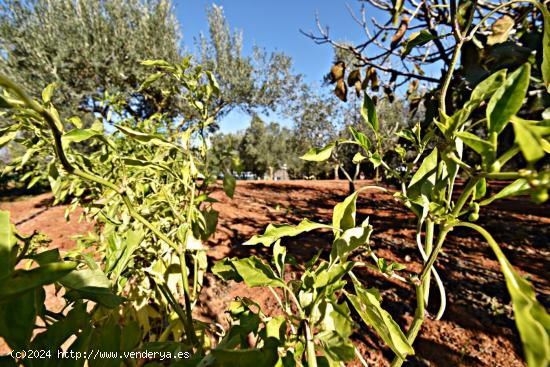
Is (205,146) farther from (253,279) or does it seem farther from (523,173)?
(523,173)

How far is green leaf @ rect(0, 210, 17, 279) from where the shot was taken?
270 millimetres

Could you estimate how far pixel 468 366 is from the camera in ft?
4.13

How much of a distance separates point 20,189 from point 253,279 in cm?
1439

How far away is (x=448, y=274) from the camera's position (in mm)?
1999

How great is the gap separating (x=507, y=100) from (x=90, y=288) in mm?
593

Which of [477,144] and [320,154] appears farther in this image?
[320,154]

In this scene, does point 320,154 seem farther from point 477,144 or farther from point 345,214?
point 477,144

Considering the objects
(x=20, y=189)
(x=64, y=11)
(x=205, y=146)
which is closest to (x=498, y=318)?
(x=205, y=146)

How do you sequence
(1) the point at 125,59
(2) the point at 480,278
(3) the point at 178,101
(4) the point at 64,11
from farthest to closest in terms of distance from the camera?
(3) the point at 178,101, (1) the point at 125,59, (4) the point at 64,11, (2) the point at 480,278

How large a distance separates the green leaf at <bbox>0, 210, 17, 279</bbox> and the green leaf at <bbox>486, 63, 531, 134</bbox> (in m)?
0.55

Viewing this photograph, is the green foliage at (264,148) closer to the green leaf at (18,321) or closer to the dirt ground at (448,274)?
the dirt ground at (448,274)

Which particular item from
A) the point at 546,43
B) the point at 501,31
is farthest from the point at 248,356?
the point at 501,31

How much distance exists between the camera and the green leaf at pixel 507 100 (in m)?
0.31

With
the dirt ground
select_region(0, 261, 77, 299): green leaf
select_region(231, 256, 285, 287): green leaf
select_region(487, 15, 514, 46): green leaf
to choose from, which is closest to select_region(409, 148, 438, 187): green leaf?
select_region(231, 256, 285, 287): green leaf
